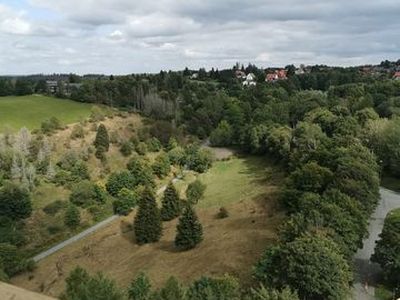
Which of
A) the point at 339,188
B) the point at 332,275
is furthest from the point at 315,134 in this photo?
the point at 332,275

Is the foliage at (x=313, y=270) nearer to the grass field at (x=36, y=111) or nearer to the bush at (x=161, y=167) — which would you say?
the bush at (x=161, y=167)

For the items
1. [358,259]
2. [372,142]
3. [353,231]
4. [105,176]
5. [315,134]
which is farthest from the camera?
[105,176]

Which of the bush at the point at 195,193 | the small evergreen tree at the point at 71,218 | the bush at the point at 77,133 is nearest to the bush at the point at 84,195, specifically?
the small evergreen tree at the point at 71,218

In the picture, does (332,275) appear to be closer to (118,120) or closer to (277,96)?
(118,120)

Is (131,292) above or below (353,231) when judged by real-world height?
below

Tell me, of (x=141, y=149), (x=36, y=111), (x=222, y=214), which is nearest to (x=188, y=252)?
(x=222, y=214)
